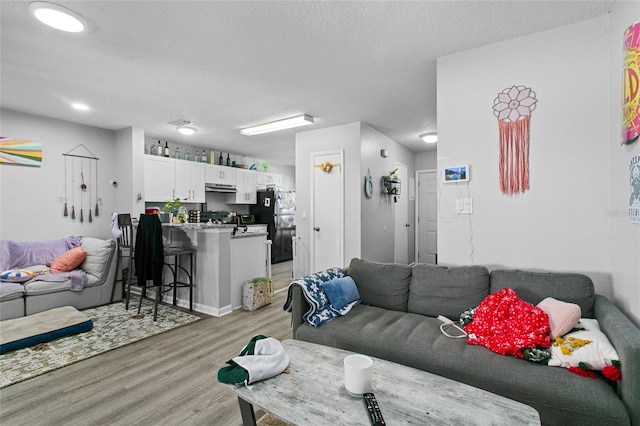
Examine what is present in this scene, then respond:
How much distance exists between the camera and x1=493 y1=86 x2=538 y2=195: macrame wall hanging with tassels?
2402mm

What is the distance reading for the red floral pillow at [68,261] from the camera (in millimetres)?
3814

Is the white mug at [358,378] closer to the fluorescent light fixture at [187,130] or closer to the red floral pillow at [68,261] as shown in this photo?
the red floral pillow at [68,261]

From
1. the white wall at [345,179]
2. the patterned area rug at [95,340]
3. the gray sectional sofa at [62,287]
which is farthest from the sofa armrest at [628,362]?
the gray sectional sofa at [62,287]

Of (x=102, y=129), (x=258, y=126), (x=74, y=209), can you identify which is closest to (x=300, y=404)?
(x=258, y=126)

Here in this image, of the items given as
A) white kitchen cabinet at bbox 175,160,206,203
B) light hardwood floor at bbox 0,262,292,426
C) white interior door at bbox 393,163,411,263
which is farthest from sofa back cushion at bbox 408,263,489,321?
white kitchen cabinet at bbox 175,160,206,203

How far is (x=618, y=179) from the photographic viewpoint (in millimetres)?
1987

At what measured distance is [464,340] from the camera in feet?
6.19

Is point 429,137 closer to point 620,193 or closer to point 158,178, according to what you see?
point 620,193

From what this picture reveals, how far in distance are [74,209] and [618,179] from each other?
6177mm

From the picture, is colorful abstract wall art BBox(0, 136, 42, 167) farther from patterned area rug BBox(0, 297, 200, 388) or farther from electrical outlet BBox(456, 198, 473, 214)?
electrical outlet BBox(456, 198, 473, 214)

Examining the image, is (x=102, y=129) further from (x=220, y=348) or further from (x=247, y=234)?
(x=220, y=348)

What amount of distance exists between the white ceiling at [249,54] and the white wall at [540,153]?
171mm

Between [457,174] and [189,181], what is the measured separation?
474cm

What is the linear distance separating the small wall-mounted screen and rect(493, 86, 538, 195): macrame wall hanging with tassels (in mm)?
261
